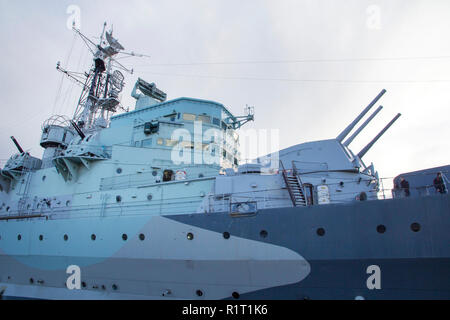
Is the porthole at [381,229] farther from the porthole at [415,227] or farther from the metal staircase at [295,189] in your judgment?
the metal staircase at [295,189]

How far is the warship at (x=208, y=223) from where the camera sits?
693 centimetres

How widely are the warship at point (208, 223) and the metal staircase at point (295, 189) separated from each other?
0.04 m

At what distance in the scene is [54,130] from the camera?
59.9ft

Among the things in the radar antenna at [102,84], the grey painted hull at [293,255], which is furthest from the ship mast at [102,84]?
the grey painted hull at [293,255]

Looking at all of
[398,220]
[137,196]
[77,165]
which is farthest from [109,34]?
[398,220]

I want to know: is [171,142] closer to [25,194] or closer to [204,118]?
[204,118]

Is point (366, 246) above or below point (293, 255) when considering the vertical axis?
above

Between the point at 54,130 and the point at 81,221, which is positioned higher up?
the point at 54,130

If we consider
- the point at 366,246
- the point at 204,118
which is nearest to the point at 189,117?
the point at 204,118

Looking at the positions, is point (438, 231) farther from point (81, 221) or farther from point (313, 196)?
point (81, 221)

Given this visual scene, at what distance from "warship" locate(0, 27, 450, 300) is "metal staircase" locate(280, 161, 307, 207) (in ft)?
Answer: 0.14

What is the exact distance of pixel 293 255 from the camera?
7.55m

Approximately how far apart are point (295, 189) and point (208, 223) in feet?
10.2

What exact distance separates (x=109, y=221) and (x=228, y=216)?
4846mm
